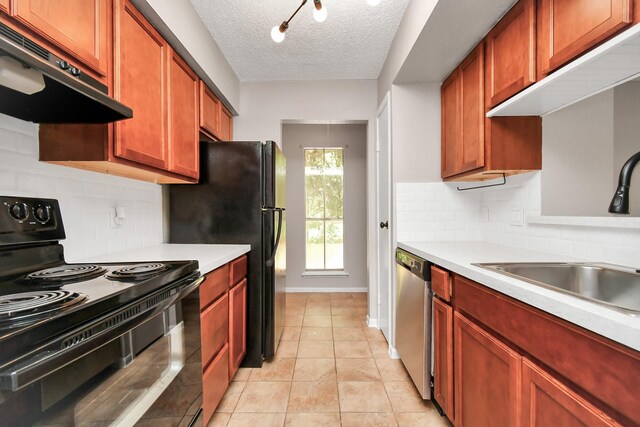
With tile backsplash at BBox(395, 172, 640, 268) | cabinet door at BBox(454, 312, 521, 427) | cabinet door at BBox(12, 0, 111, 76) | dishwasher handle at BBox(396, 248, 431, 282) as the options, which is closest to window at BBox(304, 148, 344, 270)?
tile backsplash at BBox(395, 172, 640, 268)

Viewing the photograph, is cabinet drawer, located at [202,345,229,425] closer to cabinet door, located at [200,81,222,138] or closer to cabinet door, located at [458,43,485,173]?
cabinet door, located at [200,81,222,138]

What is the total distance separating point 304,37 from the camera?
2.28m

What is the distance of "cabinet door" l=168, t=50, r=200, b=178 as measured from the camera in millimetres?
1729

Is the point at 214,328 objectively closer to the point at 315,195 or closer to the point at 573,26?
the point at 573,26

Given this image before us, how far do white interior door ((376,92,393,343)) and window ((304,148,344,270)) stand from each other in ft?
4.21

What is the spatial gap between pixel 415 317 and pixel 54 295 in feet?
5.49

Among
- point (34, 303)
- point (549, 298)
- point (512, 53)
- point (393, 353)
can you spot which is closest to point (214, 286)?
point (34, 303)

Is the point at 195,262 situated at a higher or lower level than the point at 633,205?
lower

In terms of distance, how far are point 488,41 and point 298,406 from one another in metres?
2.37

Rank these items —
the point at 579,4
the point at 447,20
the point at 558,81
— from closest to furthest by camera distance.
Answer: the point at 579,4, the point at 558,81, the point at 447,20

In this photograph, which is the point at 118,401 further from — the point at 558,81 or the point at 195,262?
the point at 558,81

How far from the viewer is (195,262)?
129 cm

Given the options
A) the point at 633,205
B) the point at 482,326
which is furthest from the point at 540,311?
the point at 633,205

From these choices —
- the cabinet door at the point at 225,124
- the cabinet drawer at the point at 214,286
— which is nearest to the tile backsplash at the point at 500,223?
the cabinet drawer at the point at 214,286
